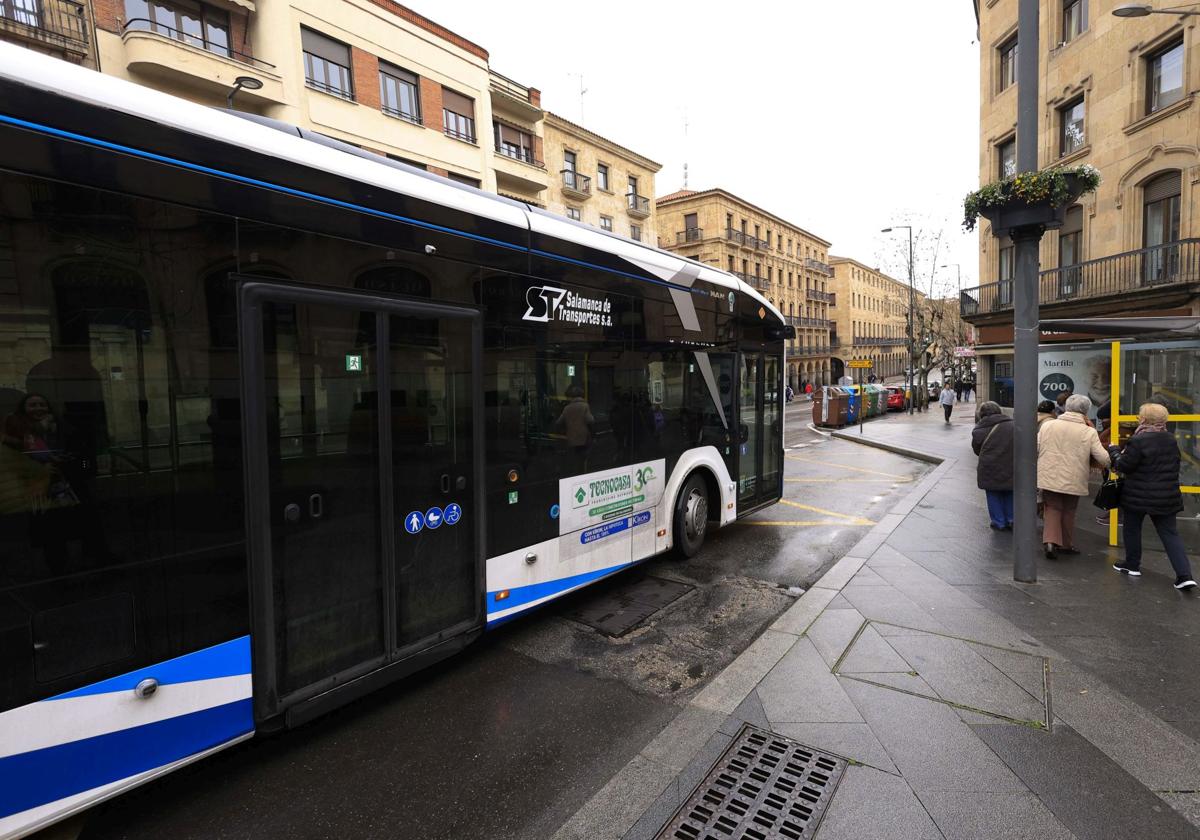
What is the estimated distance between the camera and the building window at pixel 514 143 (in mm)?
26594

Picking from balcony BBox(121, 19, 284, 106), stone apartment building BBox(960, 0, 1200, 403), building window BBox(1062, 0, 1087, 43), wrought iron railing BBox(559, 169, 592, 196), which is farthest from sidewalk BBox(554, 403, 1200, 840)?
wrought iron railing BBox(559, 169, 592, 196)

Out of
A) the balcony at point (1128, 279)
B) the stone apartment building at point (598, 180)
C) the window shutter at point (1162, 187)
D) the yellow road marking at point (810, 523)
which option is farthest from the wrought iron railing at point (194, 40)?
the window shutter at point (1162, 187)

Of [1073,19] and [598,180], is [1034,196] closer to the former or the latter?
[1073,19]

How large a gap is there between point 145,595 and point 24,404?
92cm

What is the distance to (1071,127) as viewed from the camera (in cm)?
1792

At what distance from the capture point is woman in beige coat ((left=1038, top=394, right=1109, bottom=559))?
6359mm

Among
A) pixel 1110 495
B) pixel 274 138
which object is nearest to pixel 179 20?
pixel 274 138

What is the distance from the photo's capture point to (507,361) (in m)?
4.29

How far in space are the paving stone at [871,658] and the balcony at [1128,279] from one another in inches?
489

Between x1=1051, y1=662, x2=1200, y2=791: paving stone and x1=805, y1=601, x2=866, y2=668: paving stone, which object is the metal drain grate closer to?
x1=805, y1=601, x2=866, y2=668: paving stone

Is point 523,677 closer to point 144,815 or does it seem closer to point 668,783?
point 668,783

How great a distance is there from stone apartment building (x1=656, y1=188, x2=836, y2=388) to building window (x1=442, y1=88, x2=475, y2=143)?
31.2 m

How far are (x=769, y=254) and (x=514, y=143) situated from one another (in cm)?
3930

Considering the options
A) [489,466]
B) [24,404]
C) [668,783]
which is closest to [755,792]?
[668,783]
